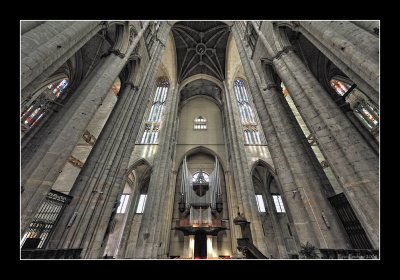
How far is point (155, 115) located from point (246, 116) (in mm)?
10871

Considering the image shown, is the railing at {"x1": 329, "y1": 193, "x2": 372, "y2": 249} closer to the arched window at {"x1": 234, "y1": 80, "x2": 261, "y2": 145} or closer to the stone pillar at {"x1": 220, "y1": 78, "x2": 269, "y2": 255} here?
the stone pillar at {"x1": 220, "y1": 78, "x2": 269, "y2": 255}

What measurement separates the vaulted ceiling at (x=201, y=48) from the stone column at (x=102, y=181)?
47.1 ft

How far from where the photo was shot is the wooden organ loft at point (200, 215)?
14547mm

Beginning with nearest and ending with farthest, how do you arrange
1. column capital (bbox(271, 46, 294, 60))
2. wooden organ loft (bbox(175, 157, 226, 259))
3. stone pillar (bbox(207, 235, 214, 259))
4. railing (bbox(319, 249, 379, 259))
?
railing (bbox(319, 249, 379, 259)) < column capital (bbox(271, 46, 294, 60)) < stone pillar (bbox(207, 235, 214, 259)) < wooden organ loft (bbox(175, 157, 226, 259))

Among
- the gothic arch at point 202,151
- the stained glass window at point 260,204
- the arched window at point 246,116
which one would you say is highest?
the arched window at point 246,116

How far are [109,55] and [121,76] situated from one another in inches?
99.9

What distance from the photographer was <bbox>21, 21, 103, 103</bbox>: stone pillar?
11.0ft

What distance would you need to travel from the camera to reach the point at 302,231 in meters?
4.79

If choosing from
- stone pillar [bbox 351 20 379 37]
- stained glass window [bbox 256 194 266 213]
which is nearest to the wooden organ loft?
stained glass window [bbox 256 194 266 213]

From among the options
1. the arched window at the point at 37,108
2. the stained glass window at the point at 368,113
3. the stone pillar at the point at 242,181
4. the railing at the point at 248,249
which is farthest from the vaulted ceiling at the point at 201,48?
the railing at the point at 248,249

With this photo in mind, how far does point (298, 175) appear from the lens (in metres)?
5.25

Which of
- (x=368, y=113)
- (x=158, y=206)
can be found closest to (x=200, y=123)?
(x=158, y=206)

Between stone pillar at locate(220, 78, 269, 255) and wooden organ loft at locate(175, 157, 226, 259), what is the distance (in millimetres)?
1699

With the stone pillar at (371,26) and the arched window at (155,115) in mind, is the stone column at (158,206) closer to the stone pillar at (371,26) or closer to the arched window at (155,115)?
the arched window at (155,115)
